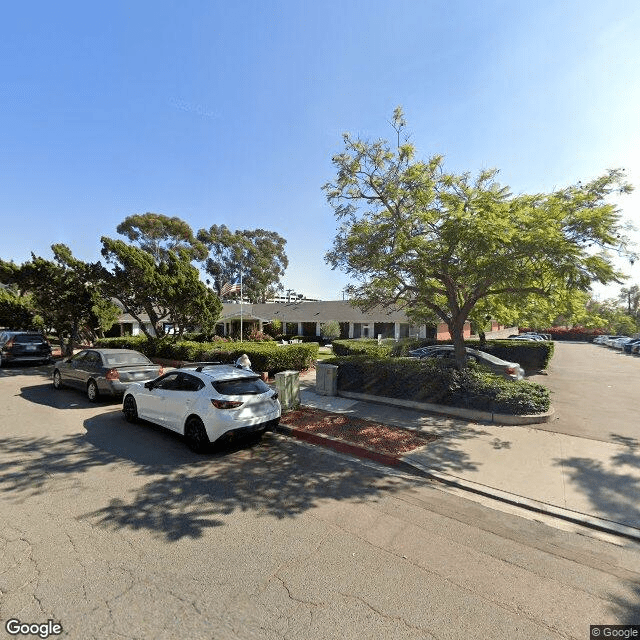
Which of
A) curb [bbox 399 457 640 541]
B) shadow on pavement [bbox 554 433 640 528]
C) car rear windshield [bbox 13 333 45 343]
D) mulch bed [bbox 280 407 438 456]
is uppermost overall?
car rear windshield [bbox 13 333 45 343]

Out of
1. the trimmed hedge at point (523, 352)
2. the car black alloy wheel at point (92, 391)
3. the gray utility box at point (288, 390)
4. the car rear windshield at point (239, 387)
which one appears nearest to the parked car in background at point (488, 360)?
the trimmed hedge at point (523, 352)

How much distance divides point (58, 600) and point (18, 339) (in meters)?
19.4

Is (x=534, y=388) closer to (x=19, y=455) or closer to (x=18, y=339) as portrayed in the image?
(x=19, y=455)

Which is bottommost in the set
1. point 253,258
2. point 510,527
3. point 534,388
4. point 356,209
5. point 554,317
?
point 510,527

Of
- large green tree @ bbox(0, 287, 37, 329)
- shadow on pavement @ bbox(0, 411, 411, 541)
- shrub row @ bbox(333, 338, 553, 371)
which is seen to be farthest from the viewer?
large green tree @ bbox(0, 287, 37, 329)

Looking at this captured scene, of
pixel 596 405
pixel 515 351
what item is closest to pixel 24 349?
pixel 596 405

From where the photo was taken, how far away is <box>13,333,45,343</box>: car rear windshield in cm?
1794

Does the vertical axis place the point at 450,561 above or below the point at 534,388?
below

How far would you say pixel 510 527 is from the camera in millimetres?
4477

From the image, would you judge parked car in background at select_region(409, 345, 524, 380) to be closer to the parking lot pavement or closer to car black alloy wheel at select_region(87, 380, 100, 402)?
the parking lot pavement

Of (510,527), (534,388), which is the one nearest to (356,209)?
(534,388)

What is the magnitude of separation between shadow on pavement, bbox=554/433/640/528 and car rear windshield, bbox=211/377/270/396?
18.0 ft

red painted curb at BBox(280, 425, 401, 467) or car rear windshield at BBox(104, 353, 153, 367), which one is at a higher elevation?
car rear windshield at BBox(104, 353, 153, 367)

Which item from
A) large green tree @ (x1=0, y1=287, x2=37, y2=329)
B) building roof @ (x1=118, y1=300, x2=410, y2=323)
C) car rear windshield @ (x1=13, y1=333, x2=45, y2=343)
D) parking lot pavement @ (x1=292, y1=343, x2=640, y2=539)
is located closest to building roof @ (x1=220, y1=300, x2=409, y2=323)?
building roof @ (x1=118, y1=300, x2=410, y2=323)
